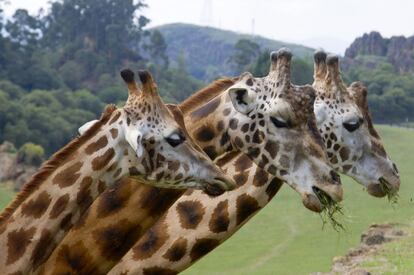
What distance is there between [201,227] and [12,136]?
4971 centimetres

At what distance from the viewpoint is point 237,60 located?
99125mm

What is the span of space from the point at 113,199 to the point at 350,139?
2.66 m

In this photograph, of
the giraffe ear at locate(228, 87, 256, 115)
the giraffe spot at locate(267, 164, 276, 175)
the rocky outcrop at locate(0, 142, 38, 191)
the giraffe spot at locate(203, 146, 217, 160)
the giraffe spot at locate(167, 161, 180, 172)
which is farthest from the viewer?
the rocky outcrop at locate(0, 142, 38, 191)

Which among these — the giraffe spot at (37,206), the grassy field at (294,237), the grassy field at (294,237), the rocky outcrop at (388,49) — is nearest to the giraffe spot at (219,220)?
the giraffe spot at (37,206)

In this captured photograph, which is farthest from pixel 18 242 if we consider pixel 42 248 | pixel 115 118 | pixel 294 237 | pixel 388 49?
pixel 388 49

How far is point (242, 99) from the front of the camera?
314 inches

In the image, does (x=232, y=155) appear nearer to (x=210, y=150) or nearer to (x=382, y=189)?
(x=210, y=150)

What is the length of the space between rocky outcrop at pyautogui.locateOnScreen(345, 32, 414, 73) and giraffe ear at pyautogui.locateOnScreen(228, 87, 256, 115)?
89.7 metres

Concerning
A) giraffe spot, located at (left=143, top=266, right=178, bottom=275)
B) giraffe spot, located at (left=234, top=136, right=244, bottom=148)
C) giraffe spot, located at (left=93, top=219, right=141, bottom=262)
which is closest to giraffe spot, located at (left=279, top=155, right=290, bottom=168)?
giraffe spot, located at (left=234, top=136, right=244, bottom=148)

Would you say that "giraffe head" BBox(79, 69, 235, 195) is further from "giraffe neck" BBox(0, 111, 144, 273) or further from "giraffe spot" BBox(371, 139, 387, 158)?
"giraffe spot" BBox(371, 139, 387, 158)

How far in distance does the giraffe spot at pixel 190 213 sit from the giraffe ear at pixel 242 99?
3.52 ft

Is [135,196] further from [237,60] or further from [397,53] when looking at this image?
[397,53]

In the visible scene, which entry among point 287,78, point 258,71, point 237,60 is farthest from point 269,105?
point 237,60

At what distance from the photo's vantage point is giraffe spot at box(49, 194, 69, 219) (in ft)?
21.6
